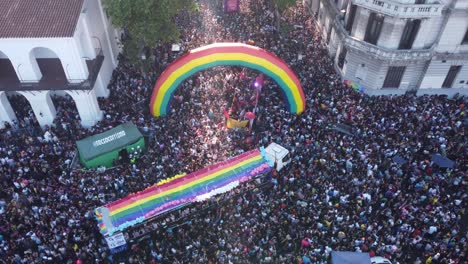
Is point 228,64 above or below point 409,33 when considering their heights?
below

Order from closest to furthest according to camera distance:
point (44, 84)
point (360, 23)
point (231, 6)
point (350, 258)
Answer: point (350, 258) → point (44, 84) → point (360, 23) → point (231, 6)

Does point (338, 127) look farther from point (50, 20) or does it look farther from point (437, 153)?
point (50, 20)

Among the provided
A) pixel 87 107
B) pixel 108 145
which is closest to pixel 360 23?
pixel 108 145

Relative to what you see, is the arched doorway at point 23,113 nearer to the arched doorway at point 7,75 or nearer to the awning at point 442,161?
the arched doorway at point 7,75

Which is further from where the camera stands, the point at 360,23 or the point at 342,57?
the point at 342,57

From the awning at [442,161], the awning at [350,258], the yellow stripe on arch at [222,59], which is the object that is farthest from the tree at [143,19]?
the awning at [442,161]

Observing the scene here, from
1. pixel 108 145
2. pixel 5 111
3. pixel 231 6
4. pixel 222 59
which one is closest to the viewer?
pixel 108 145

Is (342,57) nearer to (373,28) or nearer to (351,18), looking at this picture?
(351,18)

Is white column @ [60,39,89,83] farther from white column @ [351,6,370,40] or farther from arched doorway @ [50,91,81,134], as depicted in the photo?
white column @ [351,6,370,40]
